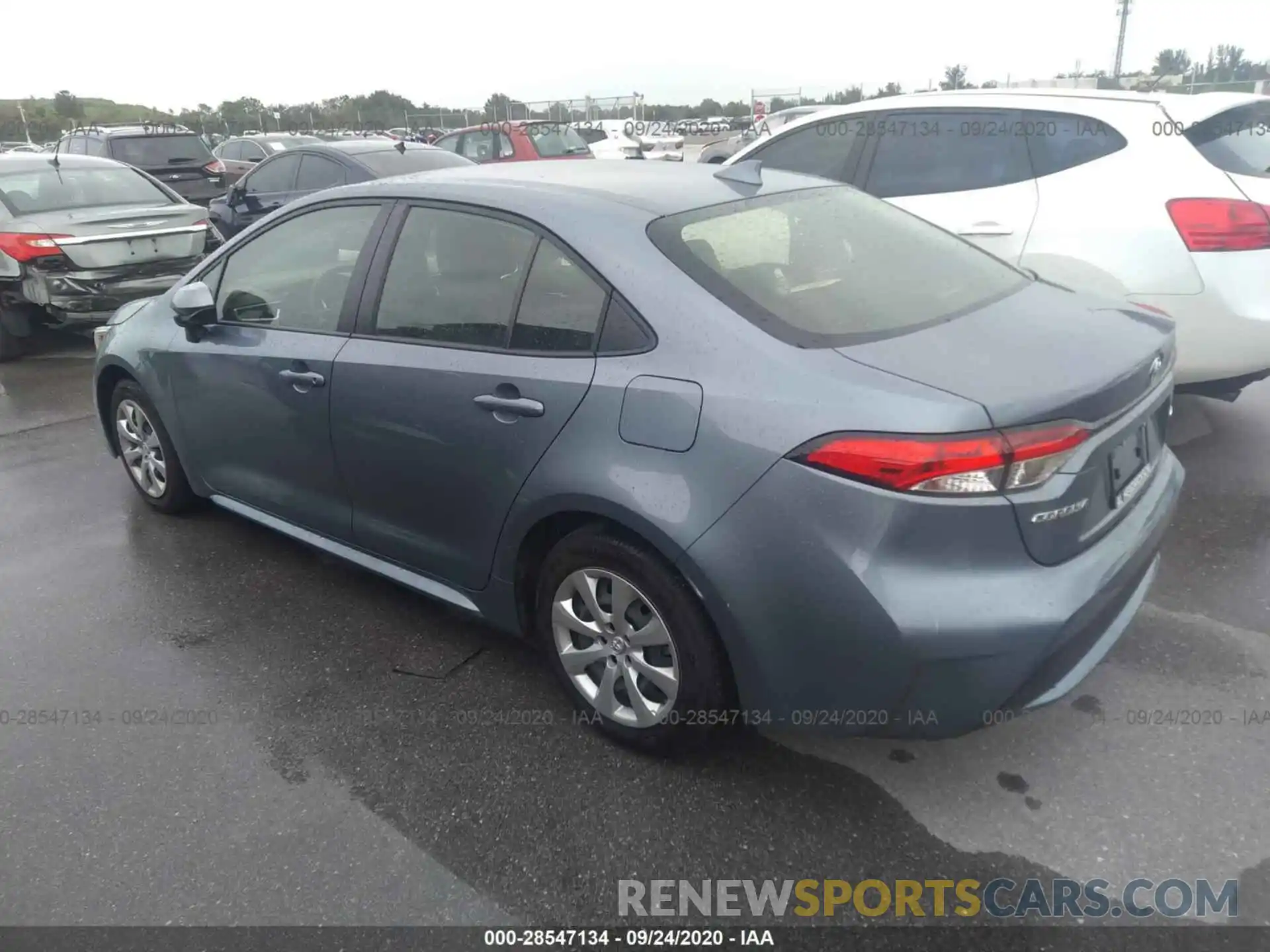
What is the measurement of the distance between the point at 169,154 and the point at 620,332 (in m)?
13.0

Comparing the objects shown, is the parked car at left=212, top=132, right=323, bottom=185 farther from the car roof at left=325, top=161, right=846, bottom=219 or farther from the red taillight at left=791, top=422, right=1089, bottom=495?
the red taillight at left=791, top=422, right=1089, bottom=495

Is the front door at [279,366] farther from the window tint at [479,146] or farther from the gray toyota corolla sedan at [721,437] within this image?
the window tint at [479,146]

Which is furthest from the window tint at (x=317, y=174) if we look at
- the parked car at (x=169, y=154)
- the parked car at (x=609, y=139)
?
the parked car at (x=609, y=139)

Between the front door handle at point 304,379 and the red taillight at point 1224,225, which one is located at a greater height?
the red taillight at point 1224,225

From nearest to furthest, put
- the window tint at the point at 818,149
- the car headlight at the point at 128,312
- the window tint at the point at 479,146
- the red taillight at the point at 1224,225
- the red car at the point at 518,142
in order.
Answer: the red taillight at the point at 1224,225 < the car headlight at the point at 128,312 < the window tint at the point at 818,149 < the red car at the point at 518,142 < the window tint at the point at 479,146

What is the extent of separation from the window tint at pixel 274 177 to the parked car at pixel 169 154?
292 cm

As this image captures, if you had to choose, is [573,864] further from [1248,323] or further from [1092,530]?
[1248,323]

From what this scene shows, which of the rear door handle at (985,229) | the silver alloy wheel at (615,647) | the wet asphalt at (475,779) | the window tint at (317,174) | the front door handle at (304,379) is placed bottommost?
the wet asphalt at (475,779)

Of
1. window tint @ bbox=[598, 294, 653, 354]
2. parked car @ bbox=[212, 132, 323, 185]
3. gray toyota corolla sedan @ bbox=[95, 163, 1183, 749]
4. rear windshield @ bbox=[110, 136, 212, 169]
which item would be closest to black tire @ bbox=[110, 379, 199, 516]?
gray toyota corolla sedan @ bbox=[95, 163, 1183, 749]

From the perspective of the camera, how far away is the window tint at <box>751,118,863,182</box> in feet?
17.9

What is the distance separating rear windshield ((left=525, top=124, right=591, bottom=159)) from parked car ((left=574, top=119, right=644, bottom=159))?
7.91ft

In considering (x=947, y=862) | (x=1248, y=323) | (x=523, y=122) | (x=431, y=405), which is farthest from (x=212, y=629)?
(x=523, y=122)

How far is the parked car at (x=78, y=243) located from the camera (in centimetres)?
753

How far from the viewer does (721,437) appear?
7.61 ft
